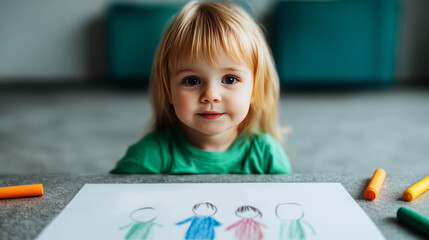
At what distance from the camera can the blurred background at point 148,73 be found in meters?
1.67

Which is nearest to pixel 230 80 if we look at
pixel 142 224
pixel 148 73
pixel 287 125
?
pixel 142 224

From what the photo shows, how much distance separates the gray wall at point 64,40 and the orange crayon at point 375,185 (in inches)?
106

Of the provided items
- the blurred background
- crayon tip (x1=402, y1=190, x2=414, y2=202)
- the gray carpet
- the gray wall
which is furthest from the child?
the gray wall

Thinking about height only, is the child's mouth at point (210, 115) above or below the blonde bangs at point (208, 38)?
below

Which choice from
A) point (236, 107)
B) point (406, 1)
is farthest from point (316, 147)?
point (406, 1)

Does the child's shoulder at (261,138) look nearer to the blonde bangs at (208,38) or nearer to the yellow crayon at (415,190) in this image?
the blonde bangs at (208,38)

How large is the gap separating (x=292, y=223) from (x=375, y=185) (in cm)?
13

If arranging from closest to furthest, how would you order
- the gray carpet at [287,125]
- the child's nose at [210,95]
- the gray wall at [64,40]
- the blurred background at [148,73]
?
the child's nose at [210,95], the gray carpet at [287,125], the blurred background at [148,73], the gray wall at [64,40]

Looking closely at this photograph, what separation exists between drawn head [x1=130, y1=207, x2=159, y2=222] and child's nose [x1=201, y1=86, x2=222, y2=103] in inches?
7.5

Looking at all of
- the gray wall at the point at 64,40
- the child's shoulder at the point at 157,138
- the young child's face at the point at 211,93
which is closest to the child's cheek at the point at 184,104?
the young child's face at the point at 211,93

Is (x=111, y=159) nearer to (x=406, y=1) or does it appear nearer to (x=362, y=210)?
(x=362, y=210)

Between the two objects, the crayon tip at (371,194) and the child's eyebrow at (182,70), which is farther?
the child's eyebrow at (182,70)

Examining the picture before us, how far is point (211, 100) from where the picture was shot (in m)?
0.60

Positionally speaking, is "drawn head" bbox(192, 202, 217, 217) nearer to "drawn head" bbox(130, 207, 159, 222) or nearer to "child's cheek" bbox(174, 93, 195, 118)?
"drawn head" bbox(130, 207, 159, 222)
